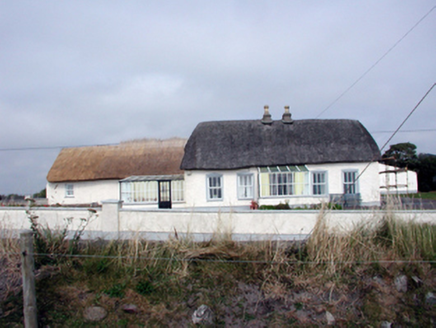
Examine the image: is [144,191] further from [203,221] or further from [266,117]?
[203,221]

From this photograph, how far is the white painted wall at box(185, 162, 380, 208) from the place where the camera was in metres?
19.3

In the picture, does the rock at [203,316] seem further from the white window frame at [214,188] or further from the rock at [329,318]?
the white window frame at [214,188]

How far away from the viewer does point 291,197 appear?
751 inches

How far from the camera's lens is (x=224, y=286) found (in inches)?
311

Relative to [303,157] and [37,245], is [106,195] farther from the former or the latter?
[37,245]

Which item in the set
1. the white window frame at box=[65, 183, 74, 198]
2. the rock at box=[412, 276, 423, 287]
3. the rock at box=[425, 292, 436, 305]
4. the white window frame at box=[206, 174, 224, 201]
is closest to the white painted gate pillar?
the rock at box=[412, 276, 423, 287]

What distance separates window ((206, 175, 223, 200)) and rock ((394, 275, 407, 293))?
12.2 m

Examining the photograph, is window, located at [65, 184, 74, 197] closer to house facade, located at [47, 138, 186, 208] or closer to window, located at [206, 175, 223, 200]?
house facade, located at [47, 138, 186, 208]

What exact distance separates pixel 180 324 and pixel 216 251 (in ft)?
6.36

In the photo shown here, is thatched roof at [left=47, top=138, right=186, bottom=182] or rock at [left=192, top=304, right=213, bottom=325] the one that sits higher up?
thatched roof at [left=47, top=138, right=186, bottom=182]

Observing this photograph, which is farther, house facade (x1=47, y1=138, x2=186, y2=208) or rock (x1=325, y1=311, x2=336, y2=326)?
house facade (x1=47, y1=138, x2=186, y2=208)

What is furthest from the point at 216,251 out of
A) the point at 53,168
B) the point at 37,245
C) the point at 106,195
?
the point at 53,168

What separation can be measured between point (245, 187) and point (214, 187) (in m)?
1.72

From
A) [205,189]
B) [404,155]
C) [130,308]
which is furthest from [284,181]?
[404,155]
